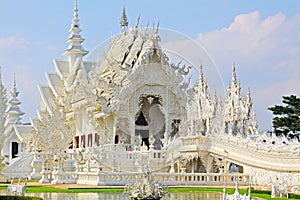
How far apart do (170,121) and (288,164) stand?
1348 centimetres

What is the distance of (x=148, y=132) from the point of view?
33.8m

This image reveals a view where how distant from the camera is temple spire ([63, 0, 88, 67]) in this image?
45.2 metres

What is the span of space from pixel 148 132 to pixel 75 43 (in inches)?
603

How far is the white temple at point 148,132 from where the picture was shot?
21.8 m

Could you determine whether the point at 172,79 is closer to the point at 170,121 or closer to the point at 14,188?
the point at 170,121

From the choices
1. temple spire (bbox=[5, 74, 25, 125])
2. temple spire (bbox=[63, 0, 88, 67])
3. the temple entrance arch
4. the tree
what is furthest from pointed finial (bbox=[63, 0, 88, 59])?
the tree

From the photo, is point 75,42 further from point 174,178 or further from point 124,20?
point 174,178

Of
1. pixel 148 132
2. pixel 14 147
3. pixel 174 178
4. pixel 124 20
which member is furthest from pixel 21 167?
pixel 14 147

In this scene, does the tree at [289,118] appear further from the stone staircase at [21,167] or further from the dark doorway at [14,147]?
the dark doorway at [14,147]

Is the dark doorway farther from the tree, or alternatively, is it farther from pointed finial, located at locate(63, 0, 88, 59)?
the tree

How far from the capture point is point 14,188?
46.7 feet

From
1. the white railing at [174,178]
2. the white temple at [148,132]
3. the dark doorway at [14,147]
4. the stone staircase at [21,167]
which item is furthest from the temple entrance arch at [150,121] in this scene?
the dark doorway at [14,147]

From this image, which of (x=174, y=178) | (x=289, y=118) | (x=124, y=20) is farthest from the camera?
(x=124, y=20)

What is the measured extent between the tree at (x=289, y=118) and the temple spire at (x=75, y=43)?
63.3 ft
